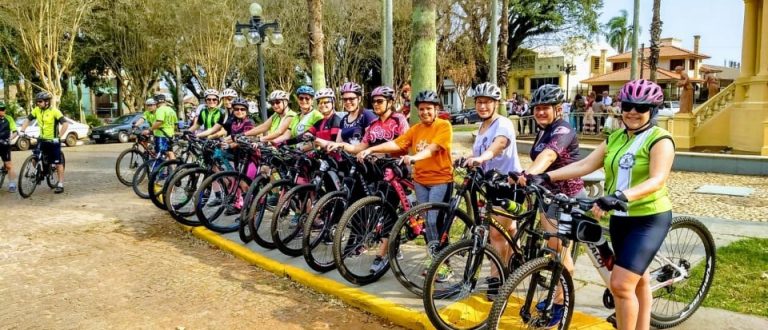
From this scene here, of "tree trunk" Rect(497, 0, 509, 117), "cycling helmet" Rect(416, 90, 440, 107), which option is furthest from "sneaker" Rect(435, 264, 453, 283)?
"tree trunk" Rect(497, 0, 509, 117)

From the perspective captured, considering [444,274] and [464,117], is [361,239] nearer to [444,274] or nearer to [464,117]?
[444,274]

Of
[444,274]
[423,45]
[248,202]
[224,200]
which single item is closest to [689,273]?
[444,274]

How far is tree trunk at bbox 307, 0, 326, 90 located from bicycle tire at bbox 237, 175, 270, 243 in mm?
5643

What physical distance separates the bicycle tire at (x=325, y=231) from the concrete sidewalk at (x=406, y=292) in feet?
0.41

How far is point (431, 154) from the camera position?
5.01 meters

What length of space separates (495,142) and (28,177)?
979 cm

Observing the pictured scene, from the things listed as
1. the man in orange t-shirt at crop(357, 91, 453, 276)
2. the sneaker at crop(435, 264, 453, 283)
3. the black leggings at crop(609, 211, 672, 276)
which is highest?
the man in orange t-shirt at crop(357, 91, 453, 276)

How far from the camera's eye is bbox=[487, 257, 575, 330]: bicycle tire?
3438 millimetres

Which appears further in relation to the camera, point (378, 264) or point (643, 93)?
point (378, 264)

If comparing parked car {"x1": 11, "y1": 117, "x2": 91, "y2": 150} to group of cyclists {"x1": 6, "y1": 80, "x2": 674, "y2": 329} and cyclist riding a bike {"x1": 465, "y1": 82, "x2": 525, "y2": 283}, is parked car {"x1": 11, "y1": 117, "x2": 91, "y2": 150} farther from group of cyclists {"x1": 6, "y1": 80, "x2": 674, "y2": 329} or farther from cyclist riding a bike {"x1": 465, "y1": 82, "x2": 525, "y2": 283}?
cyclist riding a bike {"x1": 465, "y1": 82, "x2": 525, "y2": 283}

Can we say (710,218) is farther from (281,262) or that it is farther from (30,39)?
(30,39)

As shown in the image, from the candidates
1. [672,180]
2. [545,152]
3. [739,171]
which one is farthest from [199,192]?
[739,171]

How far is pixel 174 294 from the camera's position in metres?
5.41

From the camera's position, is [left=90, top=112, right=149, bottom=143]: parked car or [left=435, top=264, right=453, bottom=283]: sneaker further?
[left=90, top=112, right=149, bottom=143]: parked car
